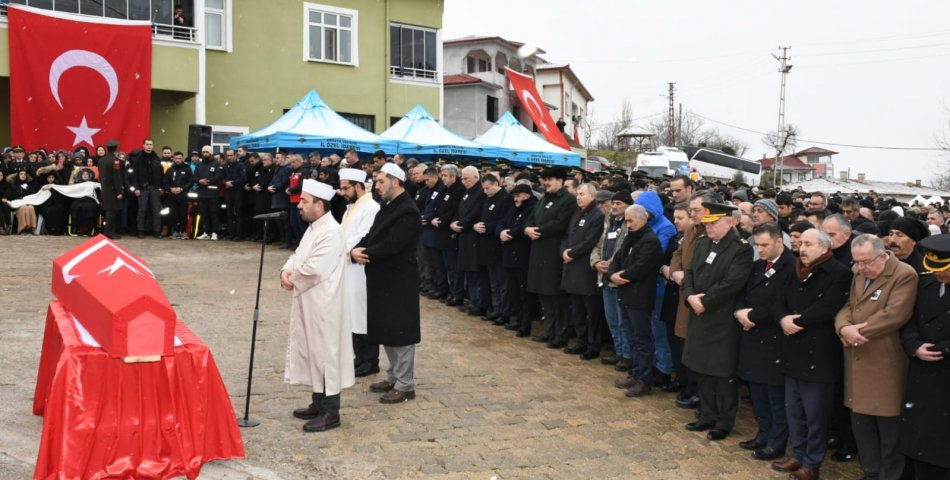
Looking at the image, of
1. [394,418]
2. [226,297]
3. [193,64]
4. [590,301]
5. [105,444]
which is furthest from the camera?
[193,64]

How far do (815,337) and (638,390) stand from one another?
244 cm

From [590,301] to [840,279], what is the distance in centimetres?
371

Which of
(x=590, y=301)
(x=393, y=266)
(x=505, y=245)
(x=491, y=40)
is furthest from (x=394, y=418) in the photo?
(x=491, y=40)

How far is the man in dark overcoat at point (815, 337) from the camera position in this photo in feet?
19.1

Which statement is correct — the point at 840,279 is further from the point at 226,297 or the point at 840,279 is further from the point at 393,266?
the point at 226,297

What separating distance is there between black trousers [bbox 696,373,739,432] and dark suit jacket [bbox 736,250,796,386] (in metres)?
0.39

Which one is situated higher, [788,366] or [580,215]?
[580,215]

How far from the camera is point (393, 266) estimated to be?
24.2ft

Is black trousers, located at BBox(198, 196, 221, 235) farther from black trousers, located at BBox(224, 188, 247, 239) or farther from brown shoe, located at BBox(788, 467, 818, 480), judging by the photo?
brown shoe, located at BBox(788, 467, 818, 480)

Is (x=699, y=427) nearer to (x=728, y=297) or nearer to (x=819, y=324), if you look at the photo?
(x=728, y=297)

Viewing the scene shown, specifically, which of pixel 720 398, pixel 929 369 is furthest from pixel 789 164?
pixel 929 369

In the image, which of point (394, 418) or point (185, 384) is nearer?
point (185, 384)

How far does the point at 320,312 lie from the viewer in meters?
6.49

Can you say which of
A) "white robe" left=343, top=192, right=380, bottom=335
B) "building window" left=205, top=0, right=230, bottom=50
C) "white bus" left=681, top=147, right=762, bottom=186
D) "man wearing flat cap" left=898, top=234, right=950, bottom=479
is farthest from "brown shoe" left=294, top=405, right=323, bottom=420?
"white bus" left=681, top=147, right=762, bottom=186
